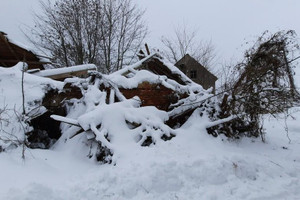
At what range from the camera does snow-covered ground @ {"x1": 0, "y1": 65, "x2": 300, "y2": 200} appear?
131 inches

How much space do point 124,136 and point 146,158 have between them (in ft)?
2.81

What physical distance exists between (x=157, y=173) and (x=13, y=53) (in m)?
8.90

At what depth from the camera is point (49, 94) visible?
5.67 m

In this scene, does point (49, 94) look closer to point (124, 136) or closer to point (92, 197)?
point (124, 136)

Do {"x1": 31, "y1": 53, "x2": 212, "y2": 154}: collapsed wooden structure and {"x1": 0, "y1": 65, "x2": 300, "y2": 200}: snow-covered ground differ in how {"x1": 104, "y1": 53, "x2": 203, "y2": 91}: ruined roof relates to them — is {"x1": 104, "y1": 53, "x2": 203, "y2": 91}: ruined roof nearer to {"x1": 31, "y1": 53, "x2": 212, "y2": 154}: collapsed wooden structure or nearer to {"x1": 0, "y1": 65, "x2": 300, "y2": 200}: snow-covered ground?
{"x1": 31, "y1": 53, "x2": 212, "y2": 154}: collapsed wooden structure

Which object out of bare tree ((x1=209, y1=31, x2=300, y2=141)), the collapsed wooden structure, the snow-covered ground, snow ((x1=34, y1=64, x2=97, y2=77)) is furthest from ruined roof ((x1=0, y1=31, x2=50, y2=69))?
bare tree ((x1=209, y1=31, x2=300, y2=141))

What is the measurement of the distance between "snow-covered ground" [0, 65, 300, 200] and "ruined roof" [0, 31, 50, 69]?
4727mm

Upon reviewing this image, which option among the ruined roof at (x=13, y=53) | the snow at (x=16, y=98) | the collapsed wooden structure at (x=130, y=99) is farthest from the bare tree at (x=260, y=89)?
the ruined roof at (x=13, y=53)

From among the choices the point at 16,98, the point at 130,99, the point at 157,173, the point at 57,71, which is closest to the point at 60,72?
the point at 57,71

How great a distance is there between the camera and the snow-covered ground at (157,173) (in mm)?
3324

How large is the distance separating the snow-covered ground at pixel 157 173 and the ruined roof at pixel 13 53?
15.5ft

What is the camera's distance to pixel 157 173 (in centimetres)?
374

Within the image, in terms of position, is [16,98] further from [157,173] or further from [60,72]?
[157,173]

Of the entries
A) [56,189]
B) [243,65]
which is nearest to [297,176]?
[243,65]
